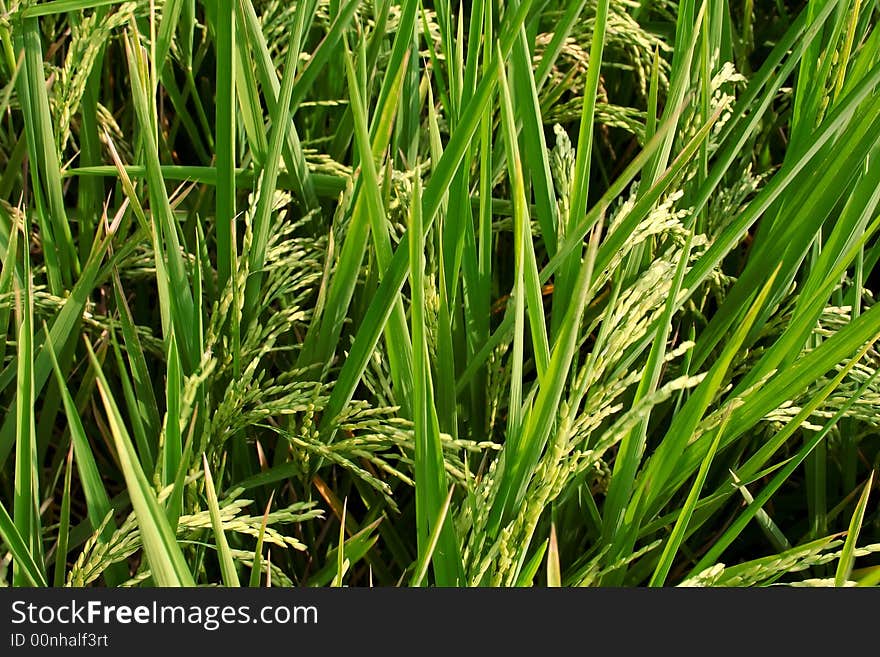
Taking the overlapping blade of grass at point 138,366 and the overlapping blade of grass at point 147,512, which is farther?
the overlapping blade of grass at point 138,366

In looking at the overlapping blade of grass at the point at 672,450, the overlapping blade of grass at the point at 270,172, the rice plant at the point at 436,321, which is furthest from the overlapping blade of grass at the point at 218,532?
the overlapping blade of grass at the point at 672,450

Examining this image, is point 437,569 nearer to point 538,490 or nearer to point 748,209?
point 538,490

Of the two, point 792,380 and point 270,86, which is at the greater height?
point 270,86

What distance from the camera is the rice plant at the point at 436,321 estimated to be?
0.63 metres

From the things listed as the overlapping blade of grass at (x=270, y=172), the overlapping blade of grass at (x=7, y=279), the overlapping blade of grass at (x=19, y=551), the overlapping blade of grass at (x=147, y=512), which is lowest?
the overlapping blade of grass at (x=19, y=551)

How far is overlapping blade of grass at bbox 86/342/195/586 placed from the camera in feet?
1.68

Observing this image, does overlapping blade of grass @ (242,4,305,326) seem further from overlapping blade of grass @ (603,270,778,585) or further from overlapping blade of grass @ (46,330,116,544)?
overlapping blade of grass @ (603,270,778,585)

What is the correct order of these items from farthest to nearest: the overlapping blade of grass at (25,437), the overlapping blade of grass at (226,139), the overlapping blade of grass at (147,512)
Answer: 1. the overlapping blade of grass at (226,139)
2. the overlapping blade of grass at (25,437)
3. the overlapping blade of grass at (147,512)

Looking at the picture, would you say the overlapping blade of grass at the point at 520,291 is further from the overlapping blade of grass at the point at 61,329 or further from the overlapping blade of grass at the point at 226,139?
the overlapping blade of grass at the point at 61,329

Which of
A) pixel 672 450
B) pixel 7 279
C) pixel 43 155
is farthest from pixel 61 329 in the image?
pixel 672 450

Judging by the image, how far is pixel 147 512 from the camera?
0.54 meters

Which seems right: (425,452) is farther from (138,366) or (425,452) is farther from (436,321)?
(138,366)

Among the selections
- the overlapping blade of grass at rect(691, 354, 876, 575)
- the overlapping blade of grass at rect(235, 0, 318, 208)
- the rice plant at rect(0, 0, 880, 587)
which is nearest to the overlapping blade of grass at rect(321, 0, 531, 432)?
the rice plant at rect(0, 0, 880, 587)

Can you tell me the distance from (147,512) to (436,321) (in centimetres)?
30
